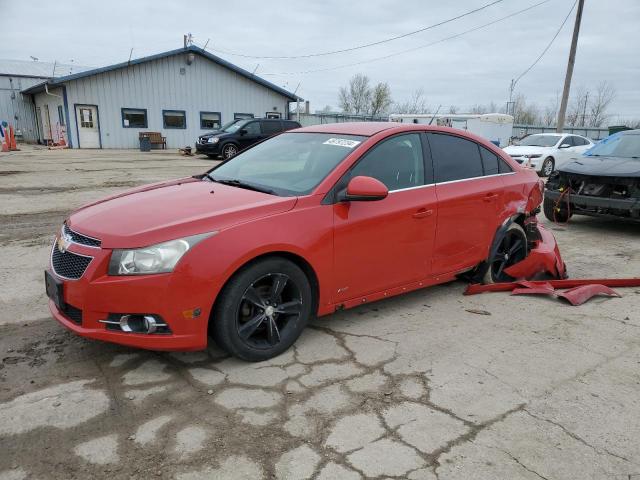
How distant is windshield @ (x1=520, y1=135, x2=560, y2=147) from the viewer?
17.1 m

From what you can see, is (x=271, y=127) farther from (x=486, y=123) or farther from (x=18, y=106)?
(x=18, y=106)

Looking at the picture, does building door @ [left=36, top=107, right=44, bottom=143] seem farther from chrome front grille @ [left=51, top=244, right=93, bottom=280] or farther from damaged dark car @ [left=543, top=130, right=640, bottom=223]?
chrome front grille @ [left=51, top=244, right=93, bottom=280]

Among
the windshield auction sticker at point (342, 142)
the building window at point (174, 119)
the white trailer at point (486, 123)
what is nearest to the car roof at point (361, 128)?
the windshield auction sticker at point (342, 142)

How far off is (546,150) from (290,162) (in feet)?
48.6

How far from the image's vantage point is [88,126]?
27016 millimetres

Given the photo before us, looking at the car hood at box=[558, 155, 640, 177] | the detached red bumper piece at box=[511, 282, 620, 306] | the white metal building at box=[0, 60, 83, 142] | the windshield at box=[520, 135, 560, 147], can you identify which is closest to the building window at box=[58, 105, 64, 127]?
the white metal building at box=[0, 60, 83, 142]

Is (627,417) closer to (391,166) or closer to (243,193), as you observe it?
(391,166)

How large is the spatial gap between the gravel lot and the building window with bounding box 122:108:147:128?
84.0 feet

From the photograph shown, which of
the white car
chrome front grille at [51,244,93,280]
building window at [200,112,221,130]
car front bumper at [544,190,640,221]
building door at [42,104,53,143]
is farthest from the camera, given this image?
building window at [200,112,221,130]

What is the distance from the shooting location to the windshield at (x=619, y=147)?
8.05m

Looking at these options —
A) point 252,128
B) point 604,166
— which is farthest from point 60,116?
point 604,166

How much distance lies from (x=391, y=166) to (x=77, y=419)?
2.86 m

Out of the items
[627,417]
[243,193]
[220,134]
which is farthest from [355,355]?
[220,134]

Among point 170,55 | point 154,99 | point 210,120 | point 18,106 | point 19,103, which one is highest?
point 170,55
